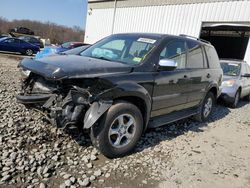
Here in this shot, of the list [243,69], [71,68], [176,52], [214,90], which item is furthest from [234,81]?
[71,68]

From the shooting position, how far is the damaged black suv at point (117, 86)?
323cm

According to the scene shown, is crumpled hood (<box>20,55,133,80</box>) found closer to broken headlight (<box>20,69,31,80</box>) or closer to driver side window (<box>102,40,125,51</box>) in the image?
broken headlight (<box>20,69,31,80</box>)

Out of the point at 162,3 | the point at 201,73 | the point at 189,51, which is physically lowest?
the point at 201,73

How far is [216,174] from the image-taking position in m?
3.65

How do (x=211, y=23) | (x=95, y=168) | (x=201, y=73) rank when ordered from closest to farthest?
(x=95, y=168)
(x=201, y=73)
(x=211, y=23)

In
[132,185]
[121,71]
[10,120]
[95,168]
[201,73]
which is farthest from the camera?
[201,73]

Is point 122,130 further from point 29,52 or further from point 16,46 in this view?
point 29,52

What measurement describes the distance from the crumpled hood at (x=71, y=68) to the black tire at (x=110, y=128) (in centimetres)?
49

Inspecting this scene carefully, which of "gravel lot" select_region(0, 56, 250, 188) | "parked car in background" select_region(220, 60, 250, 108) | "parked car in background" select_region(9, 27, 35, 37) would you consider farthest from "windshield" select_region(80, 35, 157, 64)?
"parked car in background" select_region(9, 27, 35, 37)

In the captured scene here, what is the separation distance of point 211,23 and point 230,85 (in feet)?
18.2

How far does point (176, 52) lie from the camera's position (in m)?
4.59

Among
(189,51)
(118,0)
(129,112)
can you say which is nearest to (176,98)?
(189,51)

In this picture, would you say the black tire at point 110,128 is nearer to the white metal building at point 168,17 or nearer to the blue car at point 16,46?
the white metal building at point 168,17

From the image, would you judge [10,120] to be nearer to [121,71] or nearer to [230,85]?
[121,71]
